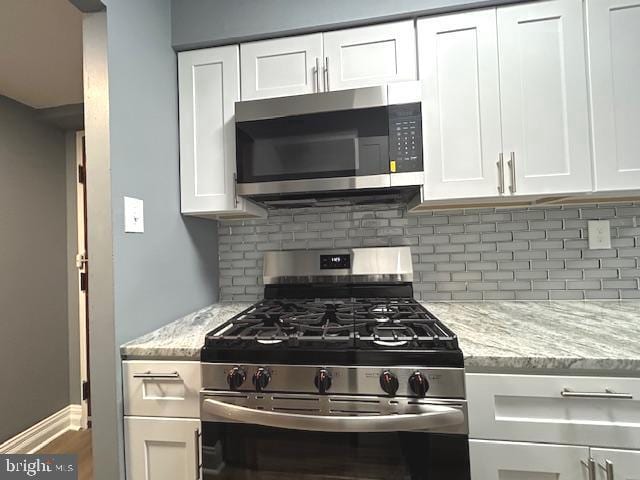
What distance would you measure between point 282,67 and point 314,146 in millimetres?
422

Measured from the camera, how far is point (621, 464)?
871 mm

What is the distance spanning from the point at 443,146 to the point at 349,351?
0.94 metres

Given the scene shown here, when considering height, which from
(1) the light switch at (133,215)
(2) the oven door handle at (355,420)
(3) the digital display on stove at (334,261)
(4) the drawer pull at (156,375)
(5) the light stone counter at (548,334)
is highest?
(1) the light switch at (133,215)

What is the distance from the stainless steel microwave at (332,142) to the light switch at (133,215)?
1.36ft

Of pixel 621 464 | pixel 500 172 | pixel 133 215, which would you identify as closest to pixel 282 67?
pixel 133 215

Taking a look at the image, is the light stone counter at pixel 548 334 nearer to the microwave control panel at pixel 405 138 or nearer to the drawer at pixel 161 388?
the microwave control panel at pixel 405 138

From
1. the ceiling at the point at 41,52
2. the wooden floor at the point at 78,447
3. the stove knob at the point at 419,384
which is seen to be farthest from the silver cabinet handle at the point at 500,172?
the wooden floor at the point at 78,447

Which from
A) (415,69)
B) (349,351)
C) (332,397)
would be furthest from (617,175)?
(332,397)

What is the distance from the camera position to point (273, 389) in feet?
3.31

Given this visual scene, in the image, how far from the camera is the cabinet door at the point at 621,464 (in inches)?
34.1

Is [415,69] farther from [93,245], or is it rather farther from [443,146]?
[93,245]

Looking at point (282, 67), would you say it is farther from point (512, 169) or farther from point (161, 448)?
point (161, 448)

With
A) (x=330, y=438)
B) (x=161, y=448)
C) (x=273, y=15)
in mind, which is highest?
(x=273, y=15)

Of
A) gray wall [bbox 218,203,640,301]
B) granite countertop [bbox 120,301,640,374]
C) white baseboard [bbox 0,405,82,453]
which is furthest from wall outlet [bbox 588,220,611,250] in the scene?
white baseboard [bbox 0,405,82,453]
